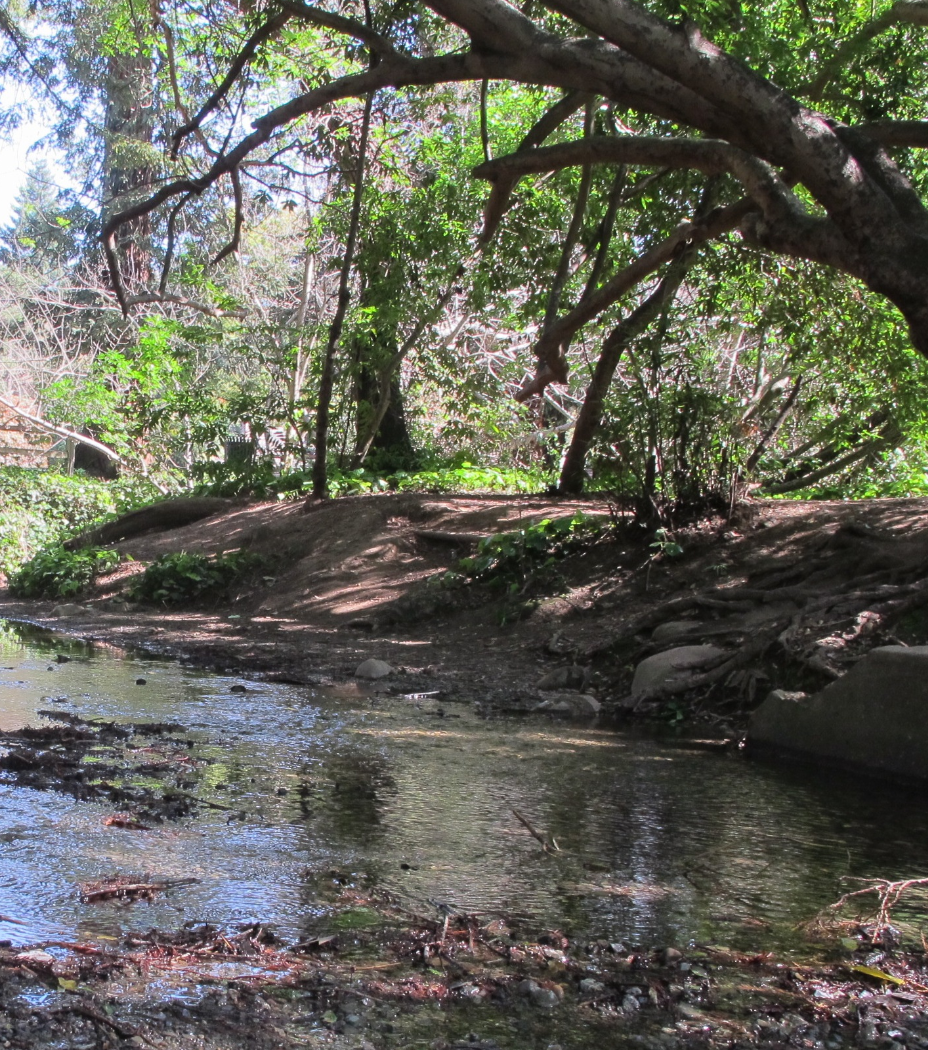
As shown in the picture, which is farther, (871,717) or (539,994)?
(871,717)

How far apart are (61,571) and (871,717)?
41.6 ft

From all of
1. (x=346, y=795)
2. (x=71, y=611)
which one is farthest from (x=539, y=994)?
(x=71, y=611)

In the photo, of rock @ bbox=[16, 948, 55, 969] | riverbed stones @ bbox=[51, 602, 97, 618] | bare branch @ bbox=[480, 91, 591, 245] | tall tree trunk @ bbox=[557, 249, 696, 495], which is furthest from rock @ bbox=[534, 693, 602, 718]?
riverbed stones @ bbox=[51, 602, 97, 618]

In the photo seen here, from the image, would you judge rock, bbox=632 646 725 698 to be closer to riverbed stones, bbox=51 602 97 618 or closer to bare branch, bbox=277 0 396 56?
bare branch, bbox=277 0 396 56

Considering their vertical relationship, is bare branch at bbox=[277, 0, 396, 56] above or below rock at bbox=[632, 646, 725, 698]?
above

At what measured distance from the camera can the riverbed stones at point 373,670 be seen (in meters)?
8.78

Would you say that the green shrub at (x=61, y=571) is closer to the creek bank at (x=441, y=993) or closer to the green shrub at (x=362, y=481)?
→ the green shrub at (x=362, y=481)

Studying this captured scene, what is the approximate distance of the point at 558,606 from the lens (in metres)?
10.3

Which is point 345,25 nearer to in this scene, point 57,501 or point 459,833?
point 459,833

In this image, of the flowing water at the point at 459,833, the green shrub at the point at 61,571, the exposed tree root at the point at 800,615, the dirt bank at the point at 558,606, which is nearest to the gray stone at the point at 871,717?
the flowing water at the point at 459,833

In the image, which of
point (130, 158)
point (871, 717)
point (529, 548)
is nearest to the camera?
point (871, 717)

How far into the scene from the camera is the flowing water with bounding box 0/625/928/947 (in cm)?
341

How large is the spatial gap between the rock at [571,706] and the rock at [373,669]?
1526mm

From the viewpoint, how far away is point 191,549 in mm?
15188
